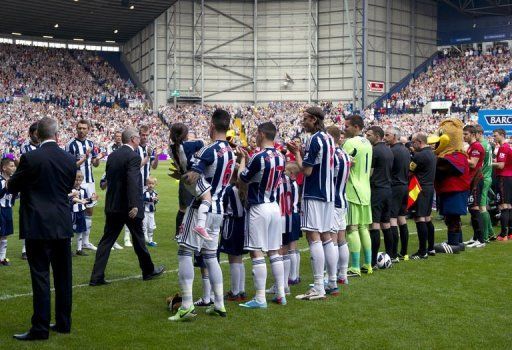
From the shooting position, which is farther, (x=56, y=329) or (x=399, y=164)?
(x=399, y=164)

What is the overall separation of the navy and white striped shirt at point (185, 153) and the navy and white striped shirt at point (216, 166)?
1.01ft

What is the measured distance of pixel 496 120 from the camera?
78.0 ft

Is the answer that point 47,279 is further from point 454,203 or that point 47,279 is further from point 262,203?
point 454,203

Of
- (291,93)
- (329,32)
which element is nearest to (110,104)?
(291,93)

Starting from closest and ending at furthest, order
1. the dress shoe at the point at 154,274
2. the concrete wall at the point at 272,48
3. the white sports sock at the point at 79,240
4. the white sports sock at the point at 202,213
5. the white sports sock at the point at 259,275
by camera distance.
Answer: the white sports sock at the point at 202,213 < the white sports sock at the point at 259,275 < the dress shoe at the point at 154,274 < the white sports sock at the point at 79,240 < the concrete wall at the point at 272,48

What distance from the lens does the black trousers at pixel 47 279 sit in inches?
273

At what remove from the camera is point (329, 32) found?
5681 centimetres

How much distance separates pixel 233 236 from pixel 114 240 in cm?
223

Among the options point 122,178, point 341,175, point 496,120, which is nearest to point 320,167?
point 341,175

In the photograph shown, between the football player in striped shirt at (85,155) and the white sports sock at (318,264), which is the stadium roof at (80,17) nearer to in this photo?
the football player in striped shirt at (85,155)

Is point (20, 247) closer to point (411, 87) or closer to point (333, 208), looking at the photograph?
point (333, 208)

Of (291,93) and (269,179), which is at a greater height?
(291,93)

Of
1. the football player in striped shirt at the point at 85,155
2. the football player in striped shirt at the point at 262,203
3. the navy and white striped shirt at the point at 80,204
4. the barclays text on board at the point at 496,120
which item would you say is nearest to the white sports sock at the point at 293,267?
the football player in striped shirt at the point at 262,203

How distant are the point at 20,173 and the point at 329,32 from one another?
5180 centimetres
